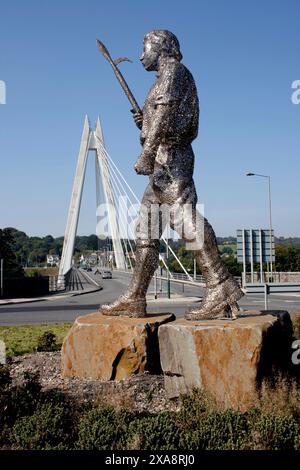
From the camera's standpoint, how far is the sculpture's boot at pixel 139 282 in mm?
4969

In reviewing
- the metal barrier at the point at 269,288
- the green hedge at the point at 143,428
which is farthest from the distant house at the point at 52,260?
the green hedge at the point at 143,428

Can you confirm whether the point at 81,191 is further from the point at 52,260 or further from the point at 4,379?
the point at 52,260

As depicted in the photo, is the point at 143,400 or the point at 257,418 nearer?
the point at 257,418

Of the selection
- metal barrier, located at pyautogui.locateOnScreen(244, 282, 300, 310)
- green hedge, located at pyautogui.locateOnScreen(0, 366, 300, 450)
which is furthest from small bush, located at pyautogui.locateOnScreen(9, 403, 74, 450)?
metal barrier, located at pyautogui.locateOnScreen(244, 282, 300, 310)

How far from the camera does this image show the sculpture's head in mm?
4793

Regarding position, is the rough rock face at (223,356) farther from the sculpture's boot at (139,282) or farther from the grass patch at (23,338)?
the grass patch at (23,338)

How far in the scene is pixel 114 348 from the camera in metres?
4.68

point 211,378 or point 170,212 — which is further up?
point 170,212

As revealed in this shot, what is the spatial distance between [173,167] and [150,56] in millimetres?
1040

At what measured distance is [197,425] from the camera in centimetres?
347

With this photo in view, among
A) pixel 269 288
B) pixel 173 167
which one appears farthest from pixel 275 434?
pixel 269 288
